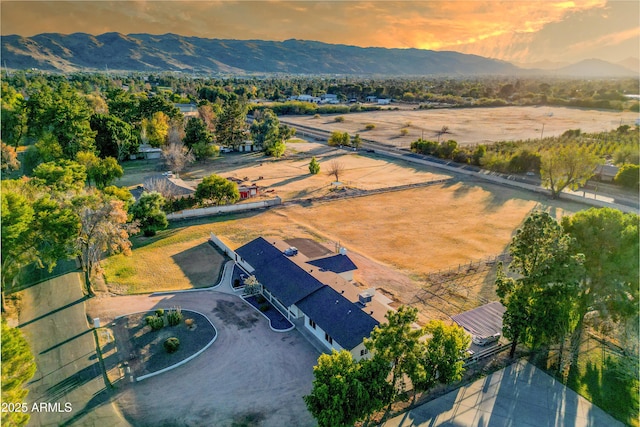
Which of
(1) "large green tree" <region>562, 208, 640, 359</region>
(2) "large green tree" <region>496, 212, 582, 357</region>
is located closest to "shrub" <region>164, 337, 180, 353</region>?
(2) "large green tree" <region>496, 212, 582, 357</region>

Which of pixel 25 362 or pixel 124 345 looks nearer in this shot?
pixel 25 362

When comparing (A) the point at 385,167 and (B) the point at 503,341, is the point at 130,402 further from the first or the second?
(A) the point at 385,167

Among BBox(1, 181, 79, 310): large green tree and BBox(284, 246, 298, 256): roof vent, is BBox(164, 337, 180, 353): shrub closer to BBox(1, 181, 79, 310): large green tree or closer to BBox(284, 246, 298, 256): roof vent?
BBox(284, 246, 298, 256): roof vent

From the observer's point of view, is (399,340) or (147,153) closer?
(399,340)

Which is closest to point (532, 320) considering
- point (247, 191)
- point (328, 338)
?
point (328, 338)

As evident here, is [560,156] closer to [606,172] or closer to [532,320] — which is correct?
[606,172]

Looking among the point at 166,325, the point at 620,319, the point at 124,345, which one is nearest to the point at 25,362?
the point at 124,345
